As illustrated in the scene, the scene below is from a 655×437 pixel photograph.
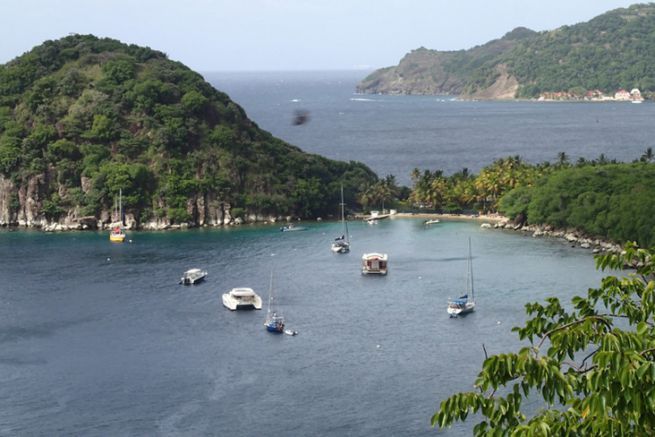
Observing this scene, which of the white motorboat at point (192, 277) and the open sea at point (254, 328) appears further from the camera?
the white motorboat at point (192, 277)

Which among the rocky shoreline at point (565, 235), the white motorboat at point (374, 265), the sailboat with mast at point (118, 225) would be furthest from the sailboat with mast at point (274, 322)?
the sailboat with mast at point (118, 225)

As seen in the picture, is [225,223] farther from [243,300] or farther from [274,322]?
[274,322]

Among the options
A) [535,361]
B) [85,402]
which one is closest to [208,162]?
[85,402]

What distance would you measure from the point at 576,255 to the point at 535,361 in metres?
90.5

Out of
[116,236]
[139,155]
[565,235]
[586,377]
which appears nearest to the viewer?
[586,377]

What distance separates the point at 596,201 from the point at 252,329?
46280 millimetres

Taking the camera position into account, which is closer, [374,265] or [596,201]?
[374,265]

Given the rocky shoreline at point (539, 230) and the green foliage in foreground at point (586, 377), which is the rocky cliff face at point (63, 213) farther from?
the green foliage in foreground at point (586, 377)

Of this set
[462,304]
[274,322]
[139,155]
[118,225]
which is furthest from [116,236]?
[462,304]

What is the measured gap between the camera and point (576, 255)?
104 m

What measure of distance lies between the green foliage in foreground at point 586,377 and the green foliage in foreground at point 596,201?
86.4 m

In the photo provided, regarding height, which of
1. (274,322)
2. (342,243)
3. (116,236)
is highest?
(116,236)

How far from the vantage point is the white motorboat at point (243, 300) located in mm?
86188

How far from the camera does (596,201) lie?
11181 cm
